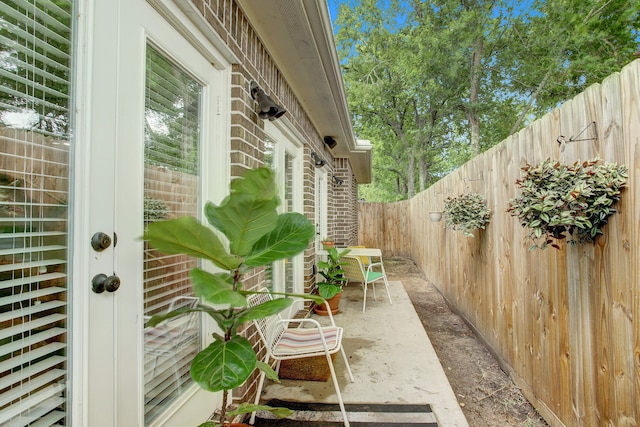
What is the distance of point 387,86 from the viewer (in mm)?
13102

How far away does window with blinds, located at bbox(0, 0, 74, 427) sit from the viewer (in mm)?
815

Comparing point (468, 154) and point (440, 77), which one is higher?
point (440, 77)

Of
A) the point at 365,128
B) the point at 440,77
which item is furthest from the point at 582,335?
the point at 365,128

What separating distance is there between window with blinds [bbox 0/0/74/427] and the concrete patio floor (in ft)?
4.64

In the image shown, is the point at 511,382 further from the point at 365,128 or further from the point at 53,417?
the point at 365,128

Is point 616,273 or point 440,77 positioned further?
point 440,77

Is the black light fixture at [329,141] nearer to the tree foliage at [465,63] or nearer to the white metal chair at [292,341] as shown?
the white metal chair at [292,341]

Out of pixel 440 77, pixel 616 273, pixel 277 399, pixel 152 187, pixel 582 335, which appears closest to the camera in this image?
pixel 152 187

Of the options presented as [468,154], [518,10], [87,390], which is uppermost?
[518,10]

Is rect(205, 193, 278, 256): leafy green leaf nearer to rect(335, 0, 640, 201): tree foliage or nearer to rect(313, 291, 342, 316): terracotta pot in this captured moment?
rect(313, 291, 342, 316): terracotta pot

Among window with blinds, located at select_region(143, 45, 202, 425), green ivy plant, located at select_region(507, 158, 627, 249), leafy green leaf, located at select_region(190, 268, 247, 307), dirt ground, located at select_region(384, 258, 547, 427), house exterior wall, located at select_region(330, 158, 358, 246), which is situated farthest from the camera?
house exterior wall, located at select_region(330, 158, 358, 246)

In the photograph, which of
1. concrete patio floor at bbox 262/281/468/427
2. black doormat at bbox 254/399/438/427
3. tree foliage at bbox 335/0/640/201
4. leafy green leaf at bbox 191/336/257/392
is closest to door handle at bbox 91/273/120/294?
leafy green leaf at bbox 191/336/257/392

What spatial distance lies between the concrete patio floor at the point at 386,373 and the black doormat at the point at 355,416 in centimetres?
5

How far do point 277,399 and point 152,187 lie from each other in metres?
1.52
